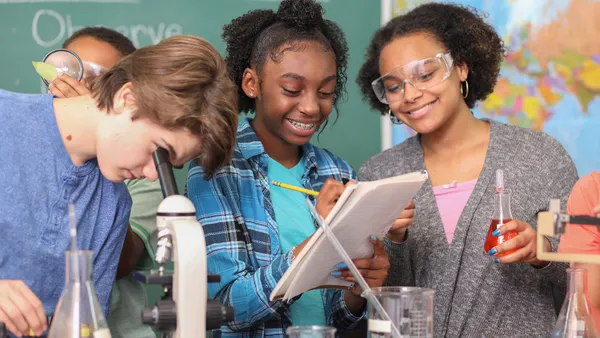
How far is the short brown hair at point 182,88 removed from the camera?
61.1 inches

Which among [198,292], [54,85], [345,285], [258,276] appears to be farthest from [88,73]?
[198,292]

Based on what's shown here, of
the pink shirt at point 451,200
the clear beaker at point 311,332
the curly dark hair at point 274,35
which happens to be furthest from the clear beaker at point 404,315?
Answer: the curly dark hair at point 274,35

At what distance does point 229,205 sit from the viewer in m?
2.02

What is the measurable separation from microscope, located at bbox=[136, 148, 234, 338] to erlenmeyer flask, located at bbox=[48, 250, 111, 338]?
9 cm

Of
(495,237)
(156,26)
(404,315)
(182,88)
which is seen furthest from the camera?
(156,26)

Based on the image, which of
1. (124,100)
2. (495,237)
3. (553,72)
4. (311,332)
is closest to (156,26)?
(124,100)

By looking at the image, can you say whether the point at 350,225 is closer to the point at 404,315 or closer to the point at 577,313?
the point at 404,315

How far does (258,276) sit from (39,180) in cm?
59

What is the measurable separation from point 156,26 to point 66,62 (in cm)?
94

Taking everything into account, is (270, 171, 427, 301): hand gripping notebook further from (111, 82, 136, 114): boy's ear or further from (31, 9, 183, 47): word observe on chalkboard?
(31, 9, 183, 47): word observe on chalkboard

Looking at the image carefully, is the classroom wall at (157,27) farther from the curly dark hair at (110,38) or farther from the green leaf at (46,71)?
the green leaf at (46,71)

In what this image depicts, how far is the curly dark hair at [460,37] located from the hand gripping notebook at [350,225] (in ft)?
2.76

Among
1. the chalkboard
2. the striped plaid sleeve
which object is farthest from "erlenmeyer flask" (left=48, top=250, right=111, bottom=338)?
the chalkboard

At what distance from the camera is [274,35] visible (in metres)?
2.19
